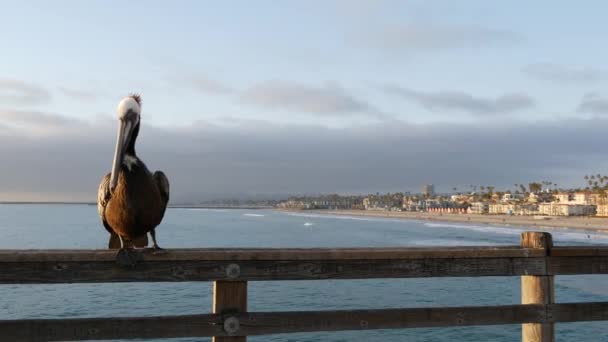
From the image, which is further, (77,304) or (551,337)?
(77,304)

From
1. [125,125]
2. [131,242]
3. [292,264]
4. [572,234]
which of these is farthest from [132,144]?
[572,234]

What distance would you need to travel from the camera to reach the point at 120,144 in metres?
3.73

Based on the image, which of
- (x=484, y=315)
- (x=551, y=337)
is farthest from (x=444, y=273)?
(x=551, y=337)

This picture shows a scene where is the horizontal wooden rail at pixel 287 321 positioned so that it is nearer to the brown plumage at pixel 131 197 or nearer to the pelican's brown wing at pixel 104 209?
the brown plumage at pixel 131 197

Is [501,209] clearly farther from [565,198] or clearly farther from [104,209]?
[104,209]

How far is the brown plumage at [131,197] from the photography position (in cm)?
385

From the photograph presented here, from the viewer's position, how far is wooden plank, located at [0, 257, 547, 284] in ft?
11.1

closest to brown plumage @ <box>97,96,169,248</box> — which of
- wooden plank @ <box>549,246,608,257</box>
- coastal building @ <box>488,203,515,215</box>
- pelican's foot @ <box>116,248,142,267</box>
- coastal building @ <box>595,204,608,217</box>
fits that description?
pelican's foot @ <box>116,248,142,267</box>

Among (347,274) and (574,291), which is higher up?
(347,274)

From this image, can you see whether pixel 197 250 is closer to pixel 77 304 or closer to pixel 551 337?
pixel 551 337

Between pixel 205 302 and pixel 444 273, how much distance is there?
2079 cm

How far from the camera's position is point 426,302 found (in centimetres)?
2364

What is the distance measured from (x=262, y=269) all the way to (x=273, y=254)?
0.13 m

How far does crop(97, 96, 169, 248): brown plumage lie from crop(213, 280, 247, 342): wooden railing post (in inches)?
25.2
